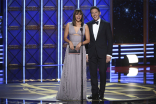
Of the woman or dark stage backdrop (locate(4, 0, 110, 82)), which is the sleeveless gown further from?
dark stage backdrop (locate(4, 0, 110, 82))

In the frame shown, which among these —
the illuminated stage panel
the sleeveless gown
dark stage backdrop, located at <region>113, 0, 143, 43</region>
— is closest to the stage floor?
the illuminated stage panel

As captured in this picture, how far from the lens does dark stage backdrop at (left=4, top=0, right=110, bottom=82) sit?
36.6 feet

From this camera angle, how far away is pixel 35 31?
1129 cm

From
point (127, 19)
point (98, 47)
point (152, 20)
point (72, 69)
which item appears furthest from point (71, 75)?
point (152, 20)

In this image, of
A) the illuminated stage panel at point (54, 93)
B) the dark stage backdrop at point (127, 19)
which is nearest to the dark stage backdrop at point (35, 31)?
the dark stage backdrop at point (127, 19)

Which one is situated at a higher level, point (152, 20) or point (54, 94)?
point (152, 20)

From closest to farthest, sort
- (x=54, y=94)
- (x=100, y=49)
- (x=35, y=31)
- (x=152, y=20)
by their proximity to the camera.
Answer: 1. (x=100, y=49)
2. (x=54, y=94)
3. (x=152, y=20)
4. (x=35, y=31)

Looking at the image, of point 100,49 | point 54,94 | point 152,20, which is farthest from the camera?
point 152,20

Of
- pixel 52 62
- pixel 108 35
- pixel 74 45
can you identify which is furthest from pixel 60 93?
pixel 52 62

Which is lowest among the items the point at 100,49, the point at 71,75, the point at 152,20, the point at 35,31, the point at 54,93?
the point at 54,93

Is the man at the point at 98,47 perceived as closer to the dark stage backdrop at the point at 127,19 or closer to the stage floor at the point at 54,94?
the stage floor at the point at 54,94

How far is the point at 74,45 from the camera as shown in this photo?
2.89 metres

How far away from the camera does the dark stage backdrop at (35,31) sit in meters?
11.1

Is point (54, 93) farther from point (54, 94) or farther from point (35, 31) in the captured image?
point (35, 31)
